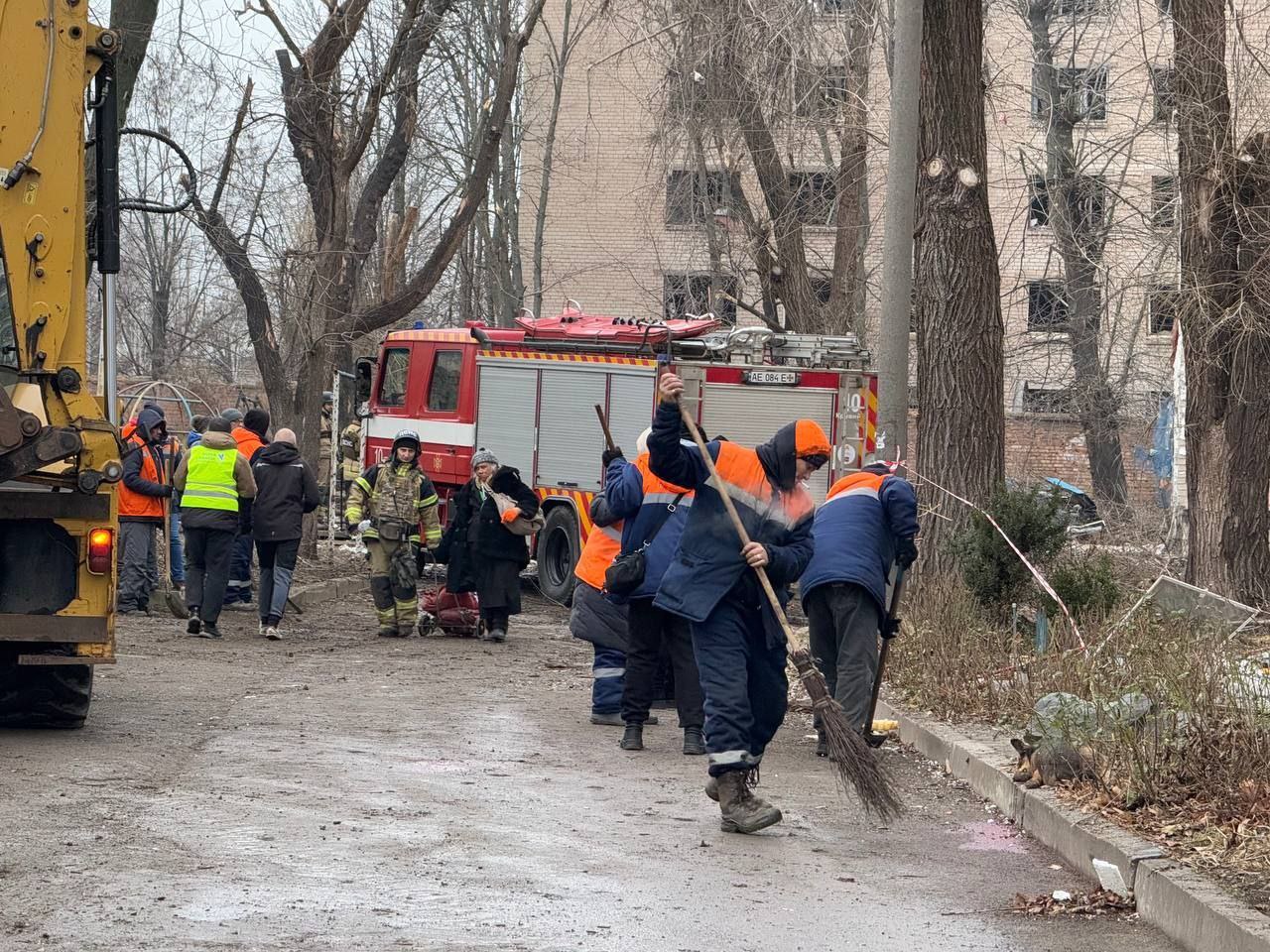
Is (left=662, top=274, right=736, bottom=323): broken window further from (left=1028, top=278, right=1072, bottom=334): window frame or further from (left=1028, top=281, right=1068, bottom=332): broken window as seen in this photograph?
(left=1028, top=281, right=1068, bottom=332): broken window

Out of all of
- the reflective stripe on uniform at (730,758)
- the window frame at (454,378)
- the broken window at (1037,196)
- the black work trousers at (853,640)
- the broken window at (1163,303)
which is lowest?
the reflective stripe on uniform at (730,758)

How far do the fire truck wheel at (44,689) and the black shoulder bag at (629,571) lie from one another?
2.77 metres

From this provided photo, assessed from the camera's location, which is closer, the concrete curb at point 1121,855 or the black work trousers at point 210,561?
the concrete curb at point 1121,855

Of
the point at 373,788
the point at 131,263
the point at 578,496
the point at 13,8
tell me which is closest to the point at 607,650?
the point at 373,788

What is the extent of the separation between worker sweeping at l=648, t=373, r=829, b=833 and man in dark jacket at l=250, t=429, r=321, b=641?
7.70 metres

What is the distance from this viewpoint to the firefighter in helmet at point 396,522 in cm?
1548

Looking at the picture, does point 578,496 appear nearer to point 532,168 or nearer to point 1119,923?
point 1119,923

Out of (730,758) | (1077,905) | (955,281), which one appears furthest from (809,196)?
(1077,905)

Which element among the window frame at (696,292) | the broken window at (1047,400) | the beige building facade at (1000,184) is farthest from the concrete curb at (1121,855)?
the broken window at (1047,400)

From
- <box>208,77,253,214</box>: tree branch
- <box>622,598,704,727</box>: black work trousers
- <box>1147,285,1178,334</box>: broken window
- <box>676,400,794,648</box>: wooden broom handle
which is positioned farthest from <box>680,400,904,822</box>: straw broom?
<box>208,77,253,214</box>: tree branch

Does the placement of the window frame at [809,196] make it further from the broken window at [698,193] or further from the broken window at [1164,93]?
the broken window at [1164,93]

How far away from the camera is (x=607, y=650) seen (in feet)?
36.6

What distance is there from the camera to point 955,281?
14047mm

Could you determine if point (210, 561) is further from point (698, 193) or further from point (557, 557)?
point (698, 193)
